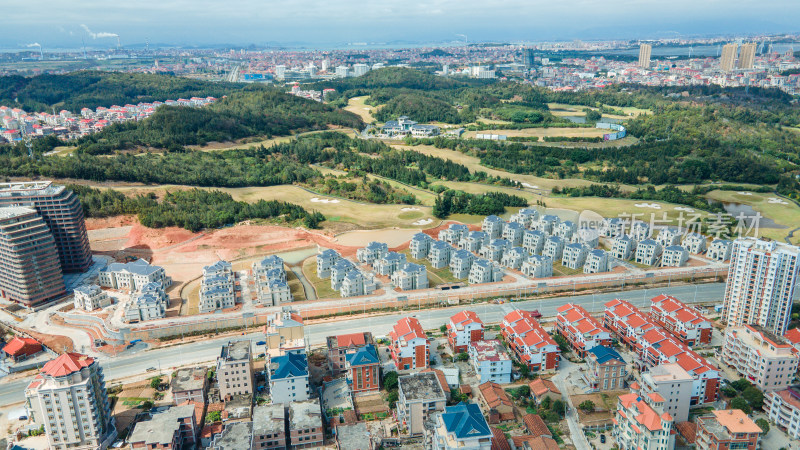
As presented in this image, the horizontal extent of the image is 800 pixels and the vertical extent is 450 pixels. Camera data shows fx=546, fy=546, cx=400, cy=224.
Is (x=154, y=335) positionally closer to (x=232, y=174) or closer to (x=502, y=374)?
(x=502, y=374)

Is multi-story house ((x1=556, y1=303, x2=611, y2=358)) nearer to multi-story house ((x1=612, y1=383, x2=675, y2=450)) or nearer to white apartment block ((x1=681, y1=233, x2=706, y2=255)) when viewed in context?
multi-story house ((x1=612, y1=383, x2=675, y2=450))

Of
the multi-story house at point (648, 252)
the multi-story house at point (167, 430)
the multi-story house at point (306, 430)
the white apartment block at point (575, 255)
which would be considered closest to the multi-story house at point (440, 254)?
the white apartment block at point (575, 255)

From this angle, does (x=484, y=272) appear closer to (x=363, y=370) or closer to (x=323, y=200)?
(x=363, y=370)

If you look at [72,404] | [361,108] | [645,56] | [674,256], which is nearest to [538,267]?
[674,256]

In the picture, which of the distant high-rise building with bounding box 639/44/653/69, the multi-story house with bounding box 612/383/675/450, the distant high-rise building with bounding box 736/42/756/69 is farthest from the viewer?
the distant high-rise building with bounding box 639/44/653/69

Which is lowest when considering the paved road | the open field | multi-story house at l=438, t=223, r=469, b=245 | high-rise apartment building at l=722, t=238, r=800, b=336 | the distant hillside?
the paved road

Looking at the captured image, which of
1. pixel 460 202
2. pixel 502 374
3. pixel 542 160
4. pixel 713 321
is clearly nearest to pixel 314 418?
pixel 502 374

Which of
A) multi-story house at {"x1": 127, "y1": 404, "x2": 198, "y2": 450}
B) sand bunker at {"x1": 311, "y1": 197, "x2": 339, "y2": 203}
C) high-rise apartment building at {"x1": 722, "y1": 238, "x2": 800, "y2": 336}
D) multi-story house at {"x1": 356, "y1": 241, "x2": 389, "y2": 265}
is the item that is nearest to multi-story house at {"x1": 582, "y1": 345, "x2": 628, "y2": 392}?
high-rise apartment building at {"x1": 722, "y1": 238, "x2": 800, "y2": 336}

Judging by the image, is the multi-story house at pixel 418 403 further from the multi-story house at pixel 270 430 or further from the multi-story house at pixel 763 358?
the multi-story house at pixel 763 358
